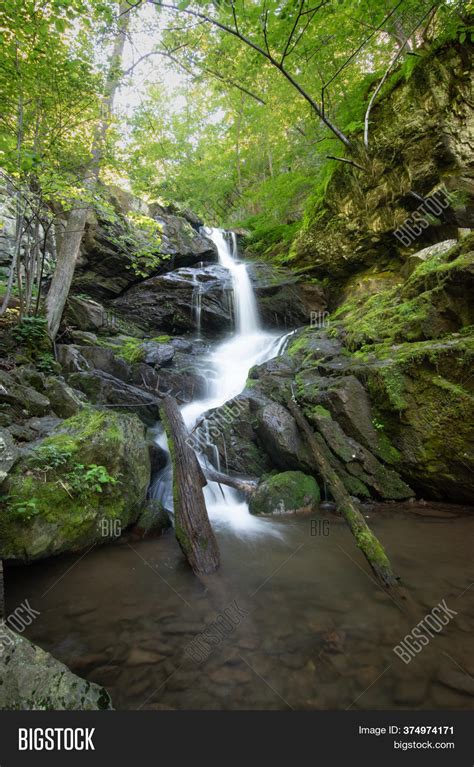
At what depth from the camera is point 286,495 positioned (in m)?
5.54

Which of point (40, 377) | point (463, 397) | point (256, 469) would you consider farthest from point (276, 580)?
point (40, 377)

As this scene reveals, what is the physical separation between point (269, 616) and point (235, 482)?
2420 mm

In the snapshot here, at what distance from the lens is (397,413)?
18.4 ft

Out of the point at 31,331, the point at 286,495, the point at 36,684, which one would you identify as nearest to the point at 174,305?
the point at 31,331

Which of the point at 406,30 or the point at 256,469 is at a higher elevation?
the point at 406,30

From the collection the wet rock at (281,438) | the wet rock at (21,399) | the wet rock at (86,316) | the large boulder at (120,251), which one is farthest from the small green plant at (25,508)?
the large boulder at (120,251)

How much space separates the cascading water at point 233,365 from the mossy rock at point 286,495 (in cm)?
27

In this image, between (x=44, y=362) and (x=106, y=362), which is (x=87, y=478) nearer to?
(x=44, y=362)

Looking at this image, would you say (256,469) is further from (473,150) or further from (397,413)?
(473,150)

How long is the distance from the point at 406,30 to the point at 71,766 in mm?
14573

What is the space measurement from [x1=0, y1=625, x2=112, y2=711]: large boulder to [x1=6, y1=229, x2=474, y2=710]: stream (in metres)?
0.41

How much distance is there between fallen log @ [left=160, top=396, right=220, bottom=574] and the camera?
3.86 meters

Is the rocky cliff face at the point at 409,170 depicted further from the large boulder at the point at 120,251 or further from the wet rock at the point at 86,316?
the wet rock at the point at 86,316

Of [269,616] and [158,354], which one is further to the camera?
[158,354]
